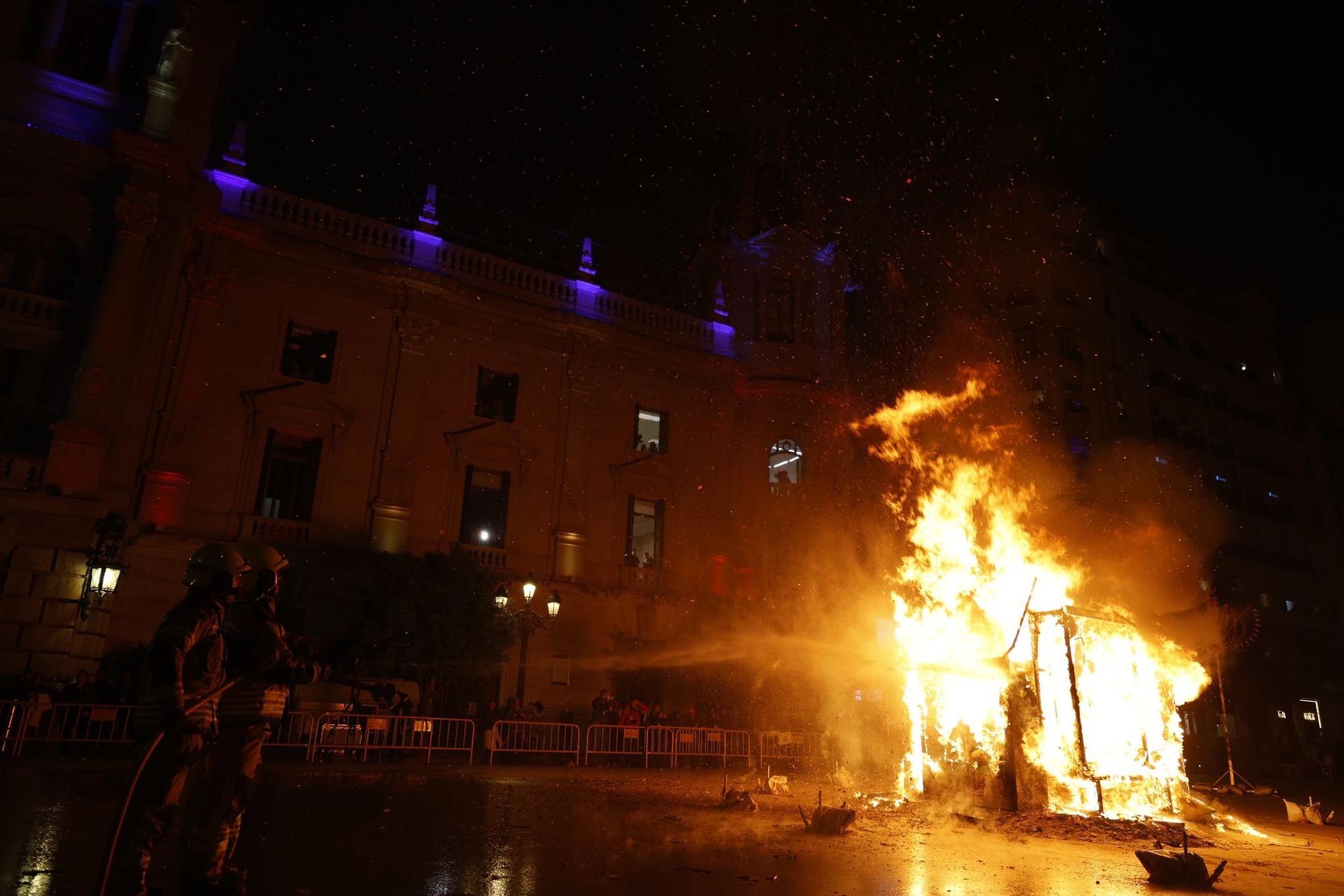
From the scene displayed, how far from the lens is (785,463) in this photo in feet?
93.0

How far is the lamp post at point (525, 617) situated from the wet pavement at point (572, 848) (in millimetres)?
6880

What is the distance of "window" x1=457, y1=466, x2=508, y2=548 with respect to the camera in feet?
77.2

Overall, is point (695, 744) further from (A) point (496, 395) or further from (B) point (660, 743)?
(A) point (496, 395)

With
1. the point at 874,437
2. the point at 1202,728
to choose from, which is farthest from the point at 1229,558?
the point at 874,437

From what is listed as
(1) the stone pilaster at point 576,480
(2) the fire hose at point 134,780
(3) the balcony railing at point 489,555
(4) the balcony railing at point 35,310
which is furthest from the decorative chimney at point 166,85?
(2) the fire hose at point 134,780

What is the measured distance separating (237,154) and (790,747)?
853 inches

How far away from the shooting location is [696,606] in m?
26.1

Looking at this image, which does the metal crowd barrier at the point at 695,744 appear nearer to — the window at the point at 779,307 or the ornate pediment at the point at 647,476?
the ornate pediment at the point at 647,476

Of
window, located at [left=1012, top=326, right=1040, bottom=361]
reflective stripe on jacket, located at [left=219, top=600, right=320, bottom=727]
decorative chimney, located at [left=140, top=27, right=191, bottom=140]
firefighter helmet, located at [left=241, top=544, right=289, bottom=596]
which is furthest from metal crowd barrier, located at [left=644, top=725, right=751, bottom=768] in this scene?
window, located at [left=1012, top=326, right=1040, bottom=361]

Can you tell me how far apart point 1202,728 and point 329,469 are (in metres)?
36.1

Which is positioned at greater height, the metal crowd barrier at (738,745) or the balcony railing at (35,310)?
the balcony railing at (35,310)


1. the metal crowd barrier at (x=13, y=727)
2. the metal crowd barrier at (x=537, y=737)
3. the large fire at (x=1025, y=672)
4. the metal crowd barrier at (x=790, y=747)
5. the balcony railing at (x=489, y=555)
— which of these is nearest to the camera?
the large fire at (x=1025, y=672)

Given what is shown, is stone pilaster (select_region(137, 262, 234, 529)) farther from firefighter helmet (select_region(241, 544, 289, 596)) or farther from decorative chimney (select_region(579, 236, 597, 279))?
firefighter helmet (select_region(241, 544, 289, 596))

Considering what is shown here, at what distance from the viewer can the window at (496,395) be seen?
2456 cm
